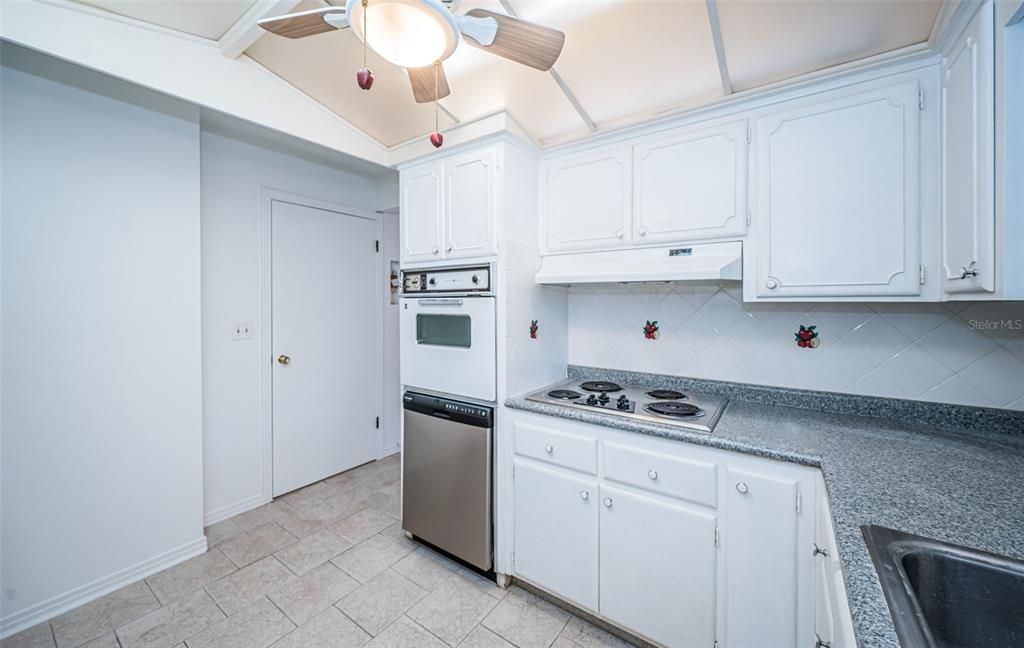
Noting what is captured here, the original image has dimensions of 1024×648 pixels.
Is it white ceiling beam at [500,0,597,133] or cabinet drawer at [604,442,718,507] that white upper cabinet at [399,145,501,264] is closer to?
white ceiling beam at [500,0,597,133]

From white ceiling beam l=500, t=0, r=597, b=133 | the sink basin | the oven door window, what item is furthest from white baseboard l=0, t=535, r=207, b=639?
white ceiling beam l=500, t=0, r=597, b=133

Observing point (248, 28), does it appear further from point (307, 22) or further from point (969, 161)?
point (969, 161)

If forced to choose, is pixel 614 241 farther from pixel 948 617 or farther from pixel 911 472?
pixel 948 617

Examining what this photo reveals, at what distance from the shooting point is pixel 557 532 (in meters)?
1.72

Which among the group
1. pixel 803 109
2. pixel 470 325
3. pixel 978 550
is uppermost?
pixel 803 109

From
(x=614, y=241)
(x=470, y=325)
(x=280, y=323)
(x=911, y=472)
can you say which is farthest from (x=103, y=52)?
(x=911, y=472)

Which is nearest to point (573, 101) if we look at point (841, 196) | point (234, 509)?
point (841, 196)

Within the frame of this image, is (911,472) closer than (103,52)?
Yes

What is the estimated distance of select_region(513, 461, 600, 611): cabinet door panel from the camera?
5.33 ft

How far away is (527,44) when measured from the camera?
1127 mm

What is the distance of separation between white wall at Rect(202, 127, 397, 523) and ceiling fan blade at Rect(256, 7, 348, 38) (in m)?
1.62

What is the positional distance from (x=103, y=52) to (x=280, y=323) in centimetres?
160

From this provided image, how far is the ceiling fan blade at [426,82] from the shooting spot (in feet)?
4.19

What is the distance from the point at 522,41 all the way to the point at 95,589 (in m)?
2.98
